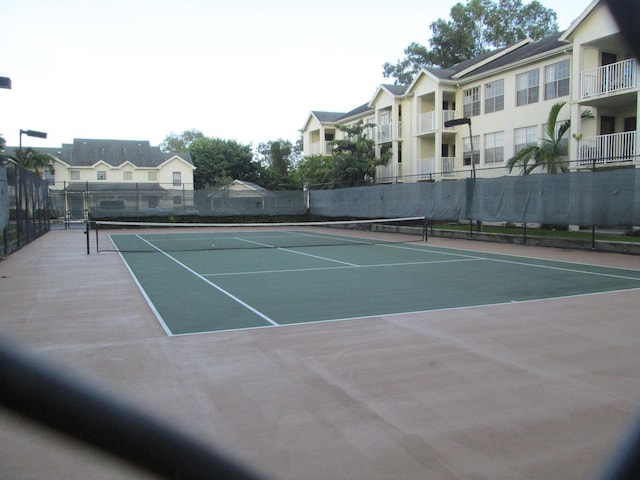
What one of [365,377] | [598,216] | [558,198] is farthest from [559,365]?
[558,198]

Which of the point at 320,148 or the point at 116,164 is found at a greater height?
the point at 320,148

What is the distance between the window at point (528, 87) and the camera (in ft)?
83.3

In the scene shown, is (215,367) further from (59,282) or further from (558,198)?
(558,198)

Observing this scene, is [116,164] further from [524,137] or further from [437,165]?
[524,137]

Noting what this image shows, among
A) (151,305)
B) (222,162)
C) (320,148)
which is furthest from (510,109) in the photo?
(222,162)

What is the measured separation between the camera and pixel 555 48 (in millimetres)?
23859

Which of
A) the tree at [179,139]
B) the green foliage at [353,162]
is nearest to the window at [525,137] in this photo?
the green foliage at [353,162]

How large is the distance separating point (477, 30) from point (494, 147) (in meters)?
23.1

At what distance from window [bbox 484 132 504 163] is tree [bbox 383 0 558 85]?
66.7ft

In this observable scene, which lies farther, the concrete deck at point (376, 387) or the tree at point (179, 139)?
the tree at point (179, 139)

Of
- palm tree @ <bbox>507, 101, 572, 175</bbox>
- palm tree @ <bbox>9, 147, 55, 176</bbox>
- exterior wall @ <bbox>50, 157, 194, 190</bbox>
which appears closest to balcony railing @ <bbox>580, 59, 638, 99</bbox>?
palm tree @ <bbox>507, 101, 572, 175</bbox>

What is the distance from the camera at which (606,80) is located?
20.8 metres

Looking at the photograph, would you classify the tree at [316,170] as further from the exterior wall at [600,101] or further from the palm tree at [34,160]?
the palm tree at [34,160]

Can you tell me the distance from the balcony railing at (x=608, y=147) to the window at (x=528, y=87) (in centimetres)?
442
